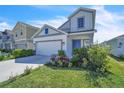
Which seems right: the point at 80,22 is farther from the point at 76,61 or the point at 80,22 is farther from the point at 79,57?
the point at 76,61

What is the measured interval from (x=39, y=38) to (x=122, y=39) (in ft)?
38.6

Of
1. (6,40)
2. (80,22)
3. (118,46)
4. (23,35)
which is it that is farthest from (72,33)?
(6,40)

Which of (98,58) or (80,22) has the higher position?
(80,22)

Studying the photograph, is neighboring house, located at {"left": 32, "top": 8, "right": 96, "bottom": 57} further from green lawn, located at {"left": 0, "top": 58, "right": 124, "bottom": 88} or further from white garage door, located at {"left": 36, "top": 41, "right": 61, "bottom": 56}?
green lawn, located at {"left": 0, "top": 58, "right": 124, "bottom": 88}

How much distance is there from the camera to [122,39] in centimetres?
2339

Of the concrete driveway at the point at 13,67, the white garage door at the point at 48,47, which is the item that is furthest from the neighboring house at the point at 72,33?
the concrete driveway at the point at 13,67

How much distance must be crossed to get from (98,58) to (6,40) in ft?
91.6

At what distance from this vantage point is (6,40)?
114 ft

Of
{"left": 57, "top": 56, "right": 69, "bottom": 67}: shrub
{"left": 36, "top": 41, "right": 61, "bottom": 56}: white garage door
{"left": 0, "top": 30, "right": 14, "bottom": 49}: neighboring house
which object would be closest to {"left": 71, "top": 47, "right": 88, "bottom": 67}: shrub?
{"left": 57, "top": 56, "right": 69, "bottom": 67}: shrub

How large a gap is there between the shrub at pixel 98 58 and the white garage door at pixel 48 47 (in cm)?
837

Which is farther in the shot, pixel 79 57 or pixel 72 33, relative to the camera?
pixel 72 33

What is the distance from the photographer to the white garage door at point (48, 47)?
19391 millimetres

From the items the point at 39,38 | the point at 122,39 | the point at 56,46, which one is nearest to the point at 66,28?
the point at 56,46

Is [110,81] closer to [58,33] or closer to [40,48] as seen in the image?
[58,33]
